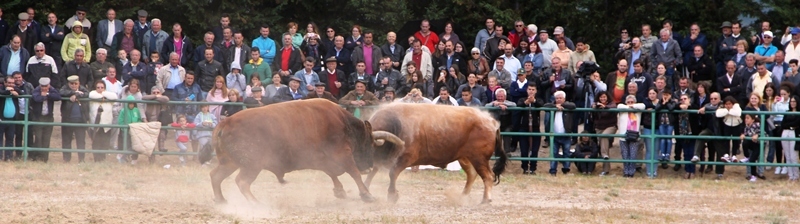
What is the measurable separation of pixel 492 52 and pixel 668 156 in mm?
3864

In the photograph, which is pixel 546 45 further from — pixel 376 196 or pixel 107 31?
pixel 107 31

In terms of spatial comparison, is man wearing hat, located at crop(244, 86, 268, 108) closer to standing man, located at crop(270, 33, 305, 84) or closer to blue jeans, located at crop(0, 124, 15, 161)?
standing man, located at crop(270, 33, 305, 84)

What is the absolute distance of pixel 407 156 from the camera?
15.2 metres

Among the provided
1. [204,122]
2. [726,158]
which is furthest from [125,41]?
[726,158]

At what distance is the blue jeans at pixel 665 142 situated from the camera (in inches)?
790

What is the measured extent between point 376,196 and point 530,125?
5148mm

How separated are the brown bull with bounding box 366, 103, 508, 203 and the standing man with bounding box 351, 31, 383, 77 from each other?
635cm

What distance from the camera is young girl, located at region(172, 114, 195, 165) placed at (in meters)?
19.7

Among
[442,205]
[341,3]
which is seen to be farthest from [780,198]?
[341,3]

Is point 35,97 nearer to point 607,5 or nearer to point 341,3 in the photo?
point 341,3

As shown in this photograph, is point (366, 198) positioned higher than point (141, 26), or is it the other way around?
point (141, 26)

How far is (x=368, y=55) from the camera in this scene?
870 inches

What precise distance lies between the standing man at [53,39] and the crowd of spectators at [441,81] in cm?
2

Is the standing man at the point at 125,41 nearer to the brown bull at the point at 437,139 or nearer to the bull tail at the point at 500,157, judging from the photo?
the brown bull at the point at 437,139
